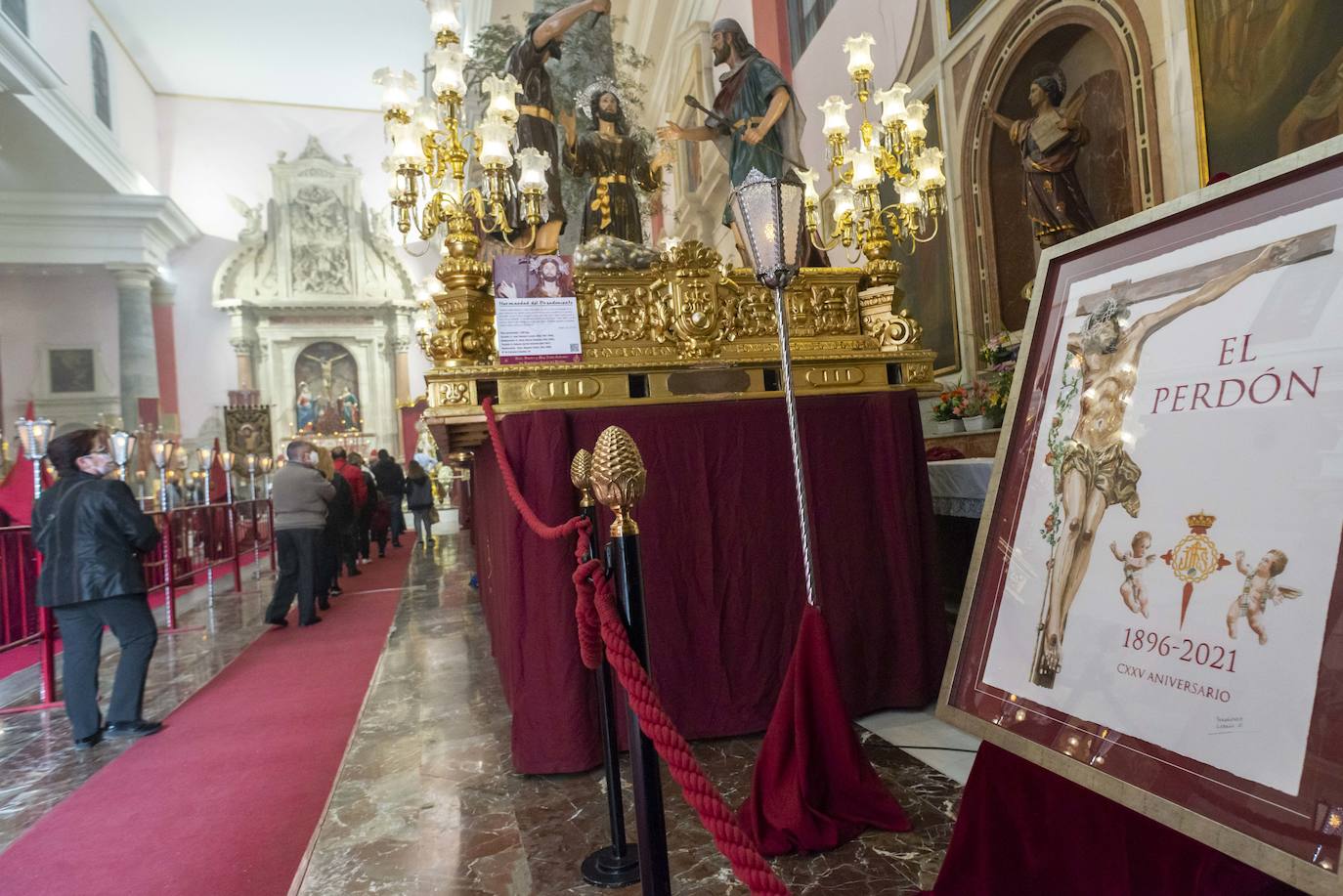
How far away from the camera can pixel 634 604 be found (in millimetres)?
1568

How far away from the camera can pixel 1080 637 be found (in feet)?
4.27

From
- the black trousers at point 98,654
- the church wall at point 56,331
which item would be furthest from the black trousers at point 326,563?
the church wall at point 56,331

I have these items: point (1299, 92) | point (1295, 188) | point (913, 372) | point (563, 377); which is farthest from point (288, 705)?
point (1299, 92)

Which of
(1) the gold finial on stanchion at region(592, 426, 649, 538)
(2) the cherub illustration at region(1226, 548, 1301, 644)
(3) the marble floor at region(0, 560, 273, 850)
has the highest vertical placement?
(1) the gold finial on stanchion at region(592, 426, 649, 538)

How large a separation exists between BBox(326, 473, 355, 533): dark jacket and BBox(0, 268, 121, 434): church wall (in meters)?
14.7

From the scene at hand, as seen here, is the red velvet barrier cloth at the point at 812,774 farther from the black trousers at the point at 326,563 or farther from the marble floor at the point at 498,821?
the black trousers at the point at 326,563

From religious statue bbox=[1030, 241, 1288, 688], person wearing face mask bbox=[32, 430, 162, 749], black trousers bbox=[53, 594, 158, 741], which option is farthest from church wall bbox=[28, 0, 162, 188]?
religious statue bbox=[1030, 241, 1288, 688]

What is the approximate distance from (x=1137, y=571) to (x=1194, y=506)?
0.14 m

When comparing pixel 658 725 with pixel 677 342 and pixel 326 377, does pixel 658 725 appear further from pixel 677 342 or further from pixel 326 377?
pixel 326 377

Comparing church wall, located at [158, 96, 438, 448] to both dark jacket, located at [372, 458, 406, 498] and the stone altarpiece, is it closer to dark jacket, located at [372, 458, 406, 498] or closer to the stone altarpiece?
the stone altarpiece

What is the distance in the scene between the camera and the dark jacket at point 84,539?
11.6ft

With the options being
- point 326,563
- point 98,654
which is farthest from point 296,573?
point 98,654

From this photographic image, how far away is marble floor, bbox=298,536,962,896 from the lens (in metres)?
1.99

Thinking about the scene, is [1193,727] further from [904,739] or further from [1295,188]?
[904,739]
